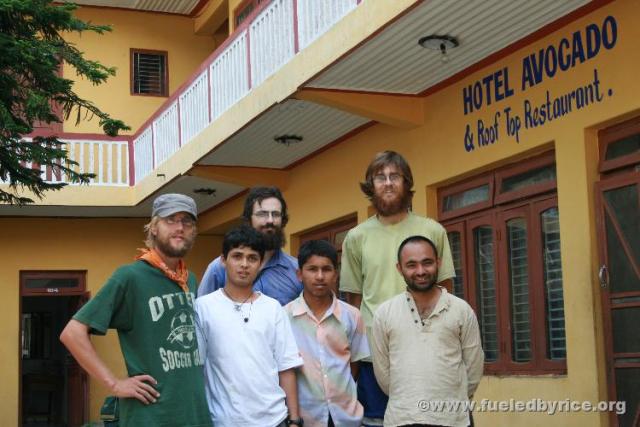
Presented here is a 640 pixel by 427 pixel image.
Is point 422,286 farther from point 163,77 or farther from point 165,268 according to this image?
point 163,77

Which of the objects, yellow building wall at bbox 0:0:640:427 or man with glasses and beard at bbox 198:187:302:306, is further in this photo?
yellow building wall at bbox 0:0:640:427

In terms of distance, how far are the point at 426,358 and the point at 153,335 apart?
1243mm

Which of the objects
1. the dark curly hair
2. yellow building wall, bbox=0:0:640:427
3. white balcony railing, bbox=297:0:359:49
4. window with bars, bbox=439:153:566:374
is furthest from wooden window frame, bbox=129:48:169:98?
the dark curly hair

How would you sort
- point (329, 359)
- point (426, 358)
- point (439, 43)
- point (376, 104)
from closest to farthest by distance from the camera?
1. point (426, 358)
2. point (329, 359)
3. point (439, 43)
4. point (376, 104)

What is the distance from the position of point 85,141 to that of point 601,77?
11.3 metres

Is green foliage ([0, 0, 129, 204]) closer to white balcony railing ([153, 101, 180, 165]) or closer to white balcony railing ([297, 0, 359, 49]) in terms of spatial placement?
white balcony railing ([297, 0, 359, 49])

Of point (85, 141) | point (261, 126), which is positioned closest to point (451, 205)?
point (261, 126)

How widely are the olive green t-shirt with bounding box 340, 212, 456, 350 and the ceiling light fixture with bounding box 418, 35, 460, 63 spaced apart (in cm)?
412


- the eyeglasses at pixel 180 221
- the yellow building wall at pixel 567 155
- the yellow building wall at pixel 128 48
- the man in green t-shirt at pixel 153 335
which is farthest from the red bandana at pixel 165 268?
the yellow building wall at pixel 128 48

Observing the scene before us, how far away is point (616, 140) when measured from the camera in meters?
8.24

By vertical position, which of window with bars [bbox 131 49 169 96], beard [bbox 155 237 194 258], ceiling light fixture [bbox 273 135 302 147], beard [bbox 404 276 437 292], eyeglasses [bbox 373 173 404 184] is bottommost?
beard [bbox 404 276 437 292]

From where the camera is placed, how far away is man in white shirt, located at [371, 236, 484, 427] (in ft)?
15.4

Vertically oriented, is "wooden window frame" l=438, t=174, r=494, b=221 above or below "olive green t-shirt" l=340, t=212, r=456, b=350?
above

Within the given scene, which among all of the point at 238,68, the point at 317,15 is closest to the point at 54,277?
the point at 238,68
